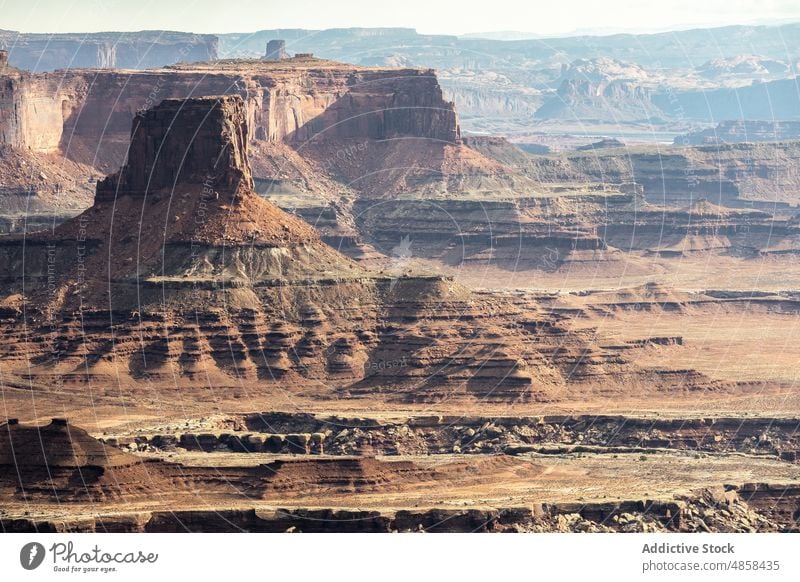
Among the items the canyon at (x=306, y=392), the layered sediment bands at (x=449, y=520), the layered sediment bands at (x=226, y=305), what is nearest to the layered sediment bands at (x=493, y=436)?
the canyon at (x=306, y=392)

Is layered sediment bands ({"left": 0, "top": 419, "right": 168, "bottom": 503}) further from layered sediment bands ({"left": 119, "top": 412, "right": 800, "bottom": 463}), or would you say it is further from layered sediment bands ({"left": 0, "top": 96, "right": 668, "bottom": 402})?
→ layered sediment bands ({"left": 0, "top": 96, "right": 668, "bottom": 402})

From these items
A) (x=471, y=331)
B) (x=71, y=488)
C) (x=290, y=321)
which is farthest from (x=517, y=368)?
(x=71, y=488)

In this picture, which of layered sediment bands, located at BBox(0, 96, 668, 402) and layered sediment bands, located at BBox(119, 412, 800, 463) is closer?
layered sediment bands, located at BBox(119, 412, 800, 463)

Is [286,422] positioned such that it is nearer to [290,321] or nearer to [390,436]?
[390,436]

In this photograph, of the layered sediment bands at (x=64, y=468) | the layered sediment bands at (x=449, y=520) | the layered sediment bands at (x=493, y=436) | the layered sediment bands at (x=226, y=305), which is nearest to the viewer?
the layered sediment bands at (x=449, y=520)

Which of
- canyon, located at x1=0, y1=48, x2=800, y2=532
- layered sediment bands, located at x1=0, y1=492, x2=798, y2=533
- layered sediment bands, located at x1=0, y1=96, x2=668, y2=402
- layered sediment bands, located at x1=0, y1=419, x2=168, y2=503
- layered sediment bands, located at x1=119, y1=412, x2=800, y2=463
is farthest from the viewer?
layered sediment bands, located at x1=0, y1=96, x2=668, y2=402

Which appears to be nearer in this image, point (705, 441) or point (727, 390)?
point (705, 441)

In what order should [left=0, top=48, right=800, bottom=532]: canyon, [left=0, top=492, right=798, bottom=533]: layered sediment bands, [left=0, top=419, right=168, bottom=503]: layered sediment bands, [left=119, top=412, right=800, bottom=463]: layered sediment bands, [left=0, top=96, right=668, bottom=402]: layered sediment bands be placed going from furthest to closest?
[left=0, top=96, right=668, bottom=402]: layered sediment bands, [left=119, top=412, right=800, bottom=463]: layered sediment bands, [left=0, top=48, right=800, bottom=532]: canyon, [left=0, top=419, right=168, bottom=503]: layered sediment bands, [left=0, top=492, right=798, bottom=533]: layered sediment bands

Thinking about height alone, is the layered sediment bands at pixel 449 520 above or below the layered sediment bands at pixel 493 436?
above

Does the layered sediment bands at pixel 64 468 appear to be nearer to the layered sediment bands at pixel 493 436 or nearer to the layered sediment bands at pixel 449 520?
the layered sediment bands at pixel 449 520

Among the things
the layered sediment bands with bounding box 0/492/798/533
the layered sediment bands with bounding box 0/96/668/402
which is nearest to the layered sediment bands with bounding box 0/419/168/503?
the layered sediment bands with bounding box 0/492/798/533

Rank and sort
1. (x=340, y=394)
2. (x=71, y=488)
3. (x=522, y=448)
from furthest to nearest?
(x=340, y=394)
(x=522, y=448)
(x=71, y=488)
